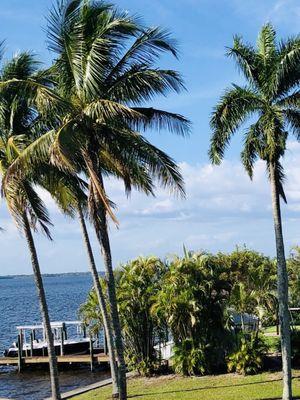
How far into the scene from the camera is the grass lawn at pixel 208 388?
55.7 feet

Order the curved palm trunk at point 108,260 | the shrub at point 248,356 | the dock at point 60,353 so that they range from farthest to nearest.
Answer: the dock at point 60,353 → the shrub at point 248,356 → the curved palm trunk at point 108,260

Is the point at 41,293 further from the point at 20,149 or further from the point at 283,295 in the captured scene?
the point at 283,295

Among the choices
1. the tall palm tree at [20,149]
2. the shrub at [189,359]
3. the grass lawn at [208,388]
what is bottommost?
the grass lawn at [208,388]

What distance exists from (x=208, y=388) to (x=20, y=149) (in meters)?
9.41

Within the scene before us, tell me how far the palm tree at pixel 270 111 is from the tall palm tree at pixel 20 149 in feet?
17.9

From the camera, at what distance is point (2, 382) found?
3167 cm

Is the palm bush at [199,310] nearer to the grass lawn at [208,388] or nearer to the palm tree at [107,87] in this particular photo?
the grass lawn at [208,388]

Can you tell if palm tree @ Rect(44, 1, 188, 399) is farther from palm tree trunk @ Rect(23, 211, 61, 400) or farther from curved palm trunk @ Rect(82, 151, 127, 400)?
palm tree trunk @ Rect(23, 211, 61, 400)

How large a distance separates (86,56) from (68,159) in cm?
301

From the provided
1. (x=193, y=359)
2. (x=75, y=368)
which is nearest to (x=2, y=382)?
(x=75, y=368)

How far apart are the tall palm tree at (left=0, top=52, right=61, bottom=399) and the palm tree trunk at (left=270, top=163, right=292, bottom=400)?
647 centimetres

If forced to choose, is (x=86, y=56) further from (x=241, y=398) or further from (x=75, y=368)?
(x=75, y=368)

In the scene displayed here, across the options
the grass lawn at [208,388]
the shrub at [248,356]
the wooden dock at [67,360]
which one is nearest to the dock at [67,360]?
the wooden dock at [67,360]

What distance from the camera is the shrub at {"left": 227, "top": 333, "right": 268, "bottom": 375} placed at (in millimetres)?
19859
